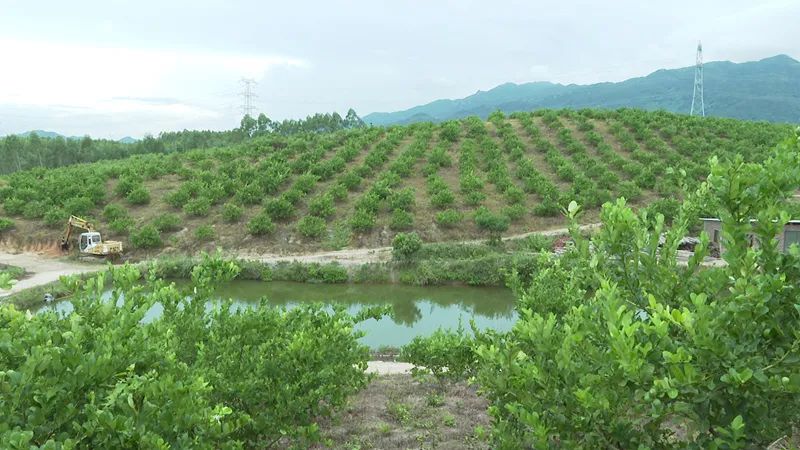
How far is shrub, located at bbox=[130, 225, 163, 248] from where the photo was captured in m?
22.6

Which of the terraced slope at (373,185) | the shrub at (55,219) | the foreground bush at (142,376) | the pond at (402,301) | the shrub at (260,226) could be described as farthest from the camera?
the shrub at (55,219)

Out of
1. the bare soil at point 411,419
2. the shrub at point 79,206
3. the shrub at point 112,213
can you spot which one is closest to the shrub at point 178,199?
the shrub at point 112,213

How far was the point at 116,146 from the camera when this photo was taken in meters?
63.8

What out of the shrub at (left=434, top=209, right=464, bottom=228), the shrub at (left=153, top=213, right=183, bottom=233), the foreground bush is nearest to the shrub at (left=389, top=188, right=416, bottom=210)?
the shrub at (left=434, top=209, right=464, bottom=228)

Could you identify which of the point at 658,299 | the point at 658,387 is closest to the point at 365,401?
the point at 658,299

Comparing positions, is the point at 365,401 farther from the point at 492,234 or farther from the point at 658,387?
the point at 492,234

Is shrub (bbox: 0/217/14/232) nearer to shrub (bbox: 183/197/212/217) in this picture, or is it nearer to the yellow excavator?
the yellow excavator

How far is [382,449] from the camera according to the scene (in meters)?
6.18

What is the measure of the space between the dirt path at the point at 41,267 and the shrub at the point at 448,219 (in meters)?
13.1

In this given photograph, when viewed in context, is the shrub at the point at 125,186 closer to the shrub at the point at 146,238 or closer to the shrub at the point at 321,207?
the shrub at the point at 146,238

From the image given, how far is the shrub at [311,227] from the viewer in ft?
76.5

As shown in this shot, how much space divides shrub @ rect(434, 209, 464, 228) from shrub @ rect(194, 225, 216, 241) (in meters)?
9.63

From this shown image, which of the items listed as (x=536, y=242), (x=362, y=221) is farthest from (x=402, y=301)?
(x=362, y=221)

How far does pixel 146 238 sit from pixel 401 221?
10.5m
